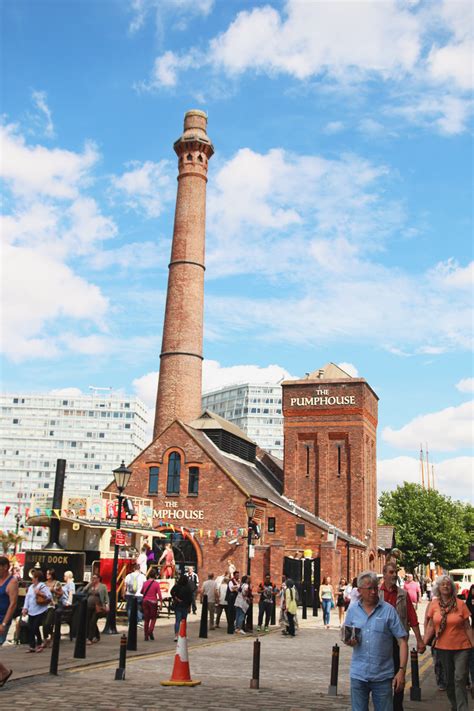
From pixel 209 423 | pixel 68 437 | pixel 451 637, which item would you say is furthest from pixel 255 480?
pixel 68 437

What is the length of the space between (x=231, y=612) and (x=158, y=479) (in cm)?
1941

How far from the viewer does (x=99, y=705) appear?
9102mm

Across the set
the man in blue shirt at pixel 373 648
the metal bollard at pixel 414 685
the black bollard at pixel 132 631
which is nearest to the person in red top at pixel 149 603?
the black bollard at pixel 132 631

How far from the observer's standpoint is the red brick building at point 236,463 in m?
37.8

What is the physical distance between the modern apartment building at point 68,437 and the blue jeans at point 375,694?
436 feet

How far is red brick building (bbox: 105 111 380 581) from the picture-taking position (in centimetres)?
3778

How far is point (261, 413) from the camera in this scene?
152750mm

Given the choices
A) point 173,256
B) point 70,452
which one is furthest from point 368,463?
point 70,452

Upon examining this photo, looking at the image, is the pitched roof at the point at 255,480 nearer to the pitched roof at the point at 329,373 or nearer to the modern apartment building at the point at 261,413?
the pitched roof at the point at 329,373

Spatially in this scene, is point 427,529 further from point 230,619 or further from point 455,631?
point 455,631

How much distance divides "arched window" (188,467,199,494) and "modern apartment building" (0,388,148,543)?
326ft

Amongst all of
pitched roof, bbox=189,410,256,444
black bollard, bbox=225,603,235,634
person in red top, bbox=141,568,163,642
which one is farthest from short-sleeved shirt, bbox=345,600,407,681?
pitched roof, bbox=189,410,256,444

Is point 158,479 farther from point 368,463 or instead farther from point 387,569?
point 387,569

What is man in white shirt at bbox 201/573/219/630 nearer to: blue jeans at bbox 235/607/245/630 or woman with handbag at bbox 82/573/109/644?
blue jeans at bbox 235/607/245/630
